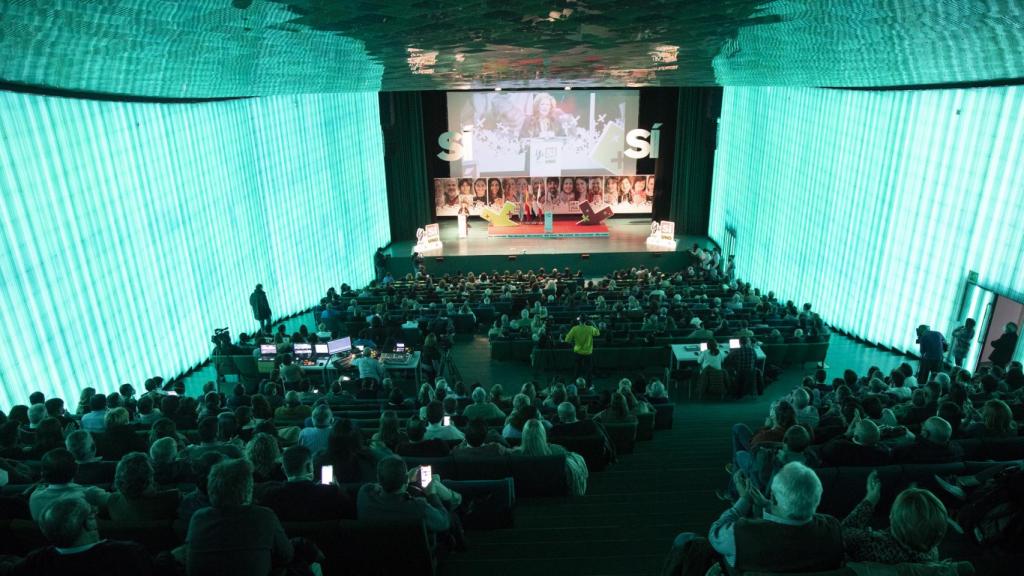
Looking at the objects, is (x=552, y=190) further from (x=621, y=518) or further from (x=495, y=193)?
(x=621, y=518)

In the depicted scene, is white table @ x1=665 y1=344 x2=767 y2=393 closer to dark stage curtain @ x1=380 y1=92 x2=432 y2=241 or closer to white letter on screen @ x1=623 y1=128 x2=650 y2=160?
white letter on screen @ x1=623 y1=128 x2=650 y2=160

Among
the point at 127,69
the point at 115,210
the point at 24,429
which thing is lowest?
the point at 24,429

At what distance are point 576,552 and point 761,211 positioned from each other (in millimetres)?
18038

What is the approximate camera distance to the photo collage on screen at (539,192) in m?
26.9

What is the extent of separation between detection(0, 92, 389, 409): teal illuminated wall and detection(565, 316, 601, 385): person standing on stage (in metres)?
7.42

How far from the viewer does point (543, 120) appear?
25.5 m

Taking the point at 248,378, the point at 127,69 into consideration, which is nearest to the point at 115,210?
the point at 248,378

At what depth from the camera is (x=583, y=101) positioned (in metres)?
25.3

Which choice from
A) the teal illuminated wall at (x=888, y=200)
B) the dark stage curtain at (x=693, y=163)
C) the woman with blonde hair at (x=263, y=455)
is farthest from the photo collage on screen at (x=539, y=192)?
the woman with blonde hair at (x=263, y=455)

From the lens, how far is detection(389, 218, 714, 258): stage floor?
2292cm

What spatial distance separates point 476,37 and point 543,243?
18189mm

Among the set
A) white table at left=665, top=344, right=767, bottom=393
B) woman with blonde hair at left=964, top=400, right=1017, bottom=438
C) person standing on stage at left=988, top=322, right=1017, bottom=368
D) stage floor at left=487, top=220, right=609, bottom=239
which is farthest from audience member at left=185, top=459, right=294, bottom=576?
stage floor at left=487, top=220, right=609, bottom=239

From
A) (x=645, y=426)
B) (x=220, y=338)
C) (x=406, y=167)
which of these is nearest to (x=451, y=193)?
(x=406, y=167)

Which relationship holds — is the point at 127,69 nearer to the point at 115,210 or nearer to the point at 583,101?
the point at 115,210
